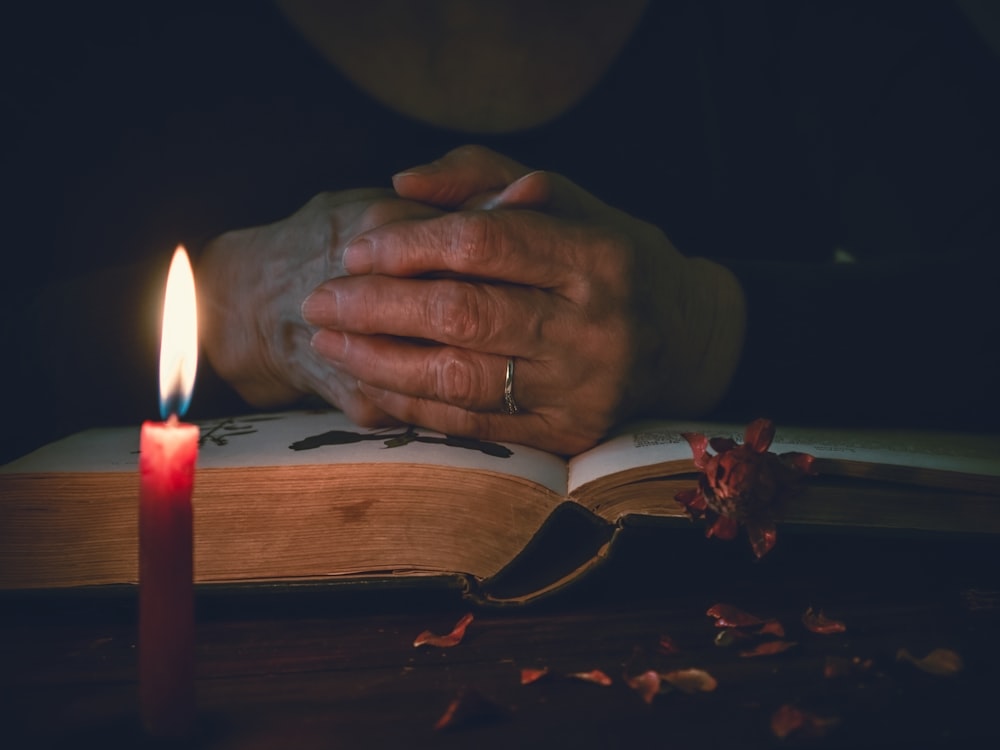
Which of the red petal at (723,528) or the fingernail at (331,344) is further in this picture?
the fingernail at (331,344)

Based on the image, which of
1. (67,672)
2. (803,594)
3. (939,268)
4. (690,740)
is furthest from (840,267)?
(67,672)

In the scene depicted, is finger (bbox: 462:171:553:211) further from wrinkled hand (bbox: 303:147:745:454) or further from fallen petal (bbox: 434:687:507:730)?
fallen petal (bbox: 434:687:507:730)

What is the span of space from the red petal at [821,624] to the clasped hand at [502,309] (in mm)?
341

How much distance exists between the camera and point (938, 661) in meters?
0.64

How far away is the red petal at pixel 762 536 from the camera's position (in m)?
0.75

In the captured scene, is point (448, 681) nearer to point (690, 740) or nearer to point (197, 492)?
point (690, 740)

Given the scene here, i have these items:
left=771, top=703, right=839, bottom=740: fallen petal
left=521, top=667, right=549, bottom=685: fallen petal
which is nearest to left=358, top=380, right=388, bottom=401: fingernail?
left=521, top=667, right=549, bottom=685: fallen petal

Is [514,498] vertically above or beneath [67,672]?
above

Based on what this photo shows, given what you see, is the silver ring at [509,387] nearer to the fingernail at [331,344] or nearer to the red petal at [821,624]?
the fingernail at [331,344]

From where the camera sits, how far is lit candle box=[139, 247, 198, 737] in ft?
1.64

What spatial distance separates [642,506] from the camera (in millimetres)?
778

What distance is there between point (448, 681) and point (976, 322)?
3.22 feet

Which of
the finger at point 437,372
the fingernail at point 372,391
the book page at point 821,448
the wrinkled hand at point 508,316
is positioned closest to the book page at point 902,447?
the book page at point 821,448

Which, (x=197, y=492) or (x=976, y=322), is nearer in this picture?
(x=197, y=492)
